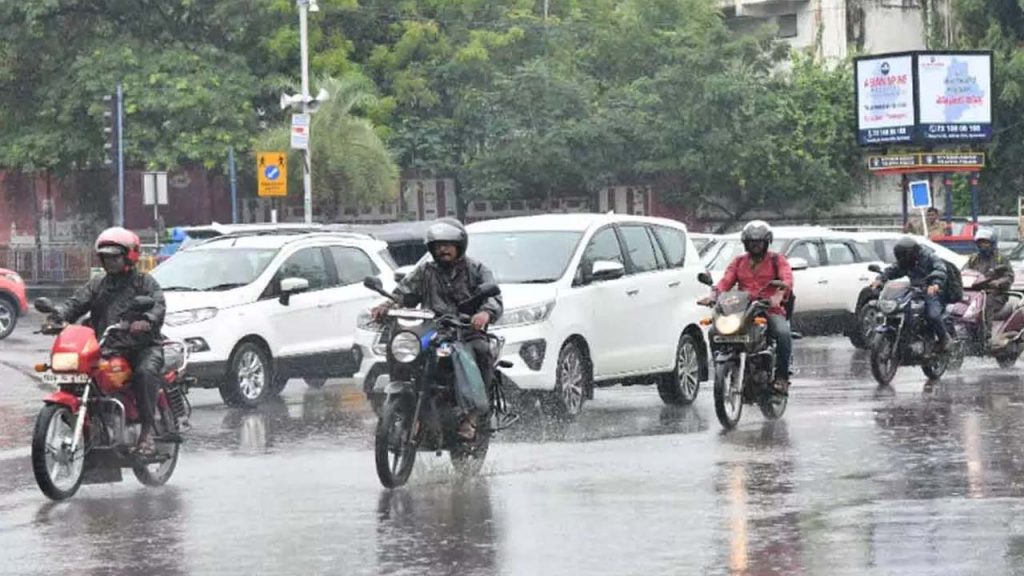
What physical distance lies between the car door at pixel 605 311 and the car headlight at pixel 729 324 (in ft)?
4.83

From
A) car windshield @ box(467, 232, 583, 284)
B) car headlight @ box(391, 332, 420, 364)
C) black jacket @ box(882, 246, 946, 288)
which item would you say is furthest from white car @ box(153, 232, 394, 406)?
car headlight @ box(391, 332, 420, 364)

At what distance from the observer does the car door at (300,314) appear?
19734 millimetres

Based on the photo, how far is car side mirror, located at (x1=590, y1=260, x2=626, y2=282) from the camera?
16375mm

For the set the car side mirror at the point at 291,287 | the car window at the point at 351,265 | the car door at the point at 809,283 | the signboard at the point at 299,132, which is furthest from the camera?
the signboard at the point at 299,132

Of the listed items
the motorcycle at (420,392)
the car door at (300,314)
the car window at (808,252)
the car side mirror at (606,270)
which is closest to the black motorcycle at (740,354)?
the car side mirror at (606,270)

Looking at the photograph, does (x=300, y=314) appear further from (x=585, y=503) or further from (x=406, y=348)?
(x=585, y=503)

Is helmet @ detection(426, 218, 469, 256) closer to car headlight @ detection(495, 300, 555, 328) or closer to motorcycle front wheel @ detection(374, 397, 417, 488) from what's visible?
motorcycle front wheel @ detection(374, 397, 417, 488)

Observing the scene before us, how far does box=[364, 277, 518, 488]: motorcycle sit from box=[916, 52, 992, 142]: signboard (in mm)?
34459

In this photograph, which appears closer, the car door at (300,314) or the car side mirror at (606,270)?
the car side mirror at (606,270)

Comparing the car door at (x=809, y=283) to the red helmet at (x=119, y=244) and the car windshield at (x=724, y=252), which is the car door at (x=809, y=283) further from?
the red helmet at (x=119, y=244)

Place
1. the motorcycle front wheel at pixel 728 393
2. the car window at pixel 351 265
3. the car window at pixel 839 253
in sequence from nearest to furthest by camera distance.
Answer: the motorcycle front wheel at pixel 728 393 → the car window at pixel 351 265 → the car window at pixel 839 253

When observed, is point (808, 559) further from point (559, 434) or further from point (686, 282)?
point (686, 282)

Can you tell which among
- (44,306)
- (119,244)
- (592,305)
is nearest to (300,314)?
(592,305)

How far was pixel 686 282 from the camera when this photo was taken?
18.7 m
